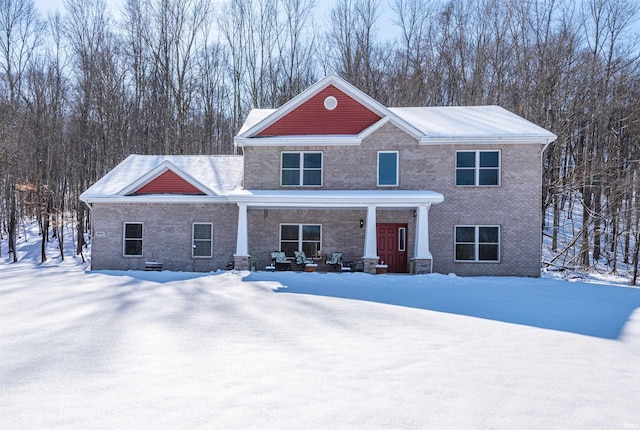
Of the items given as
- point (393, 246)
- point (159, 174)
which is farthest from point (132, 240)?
point (393, 246)

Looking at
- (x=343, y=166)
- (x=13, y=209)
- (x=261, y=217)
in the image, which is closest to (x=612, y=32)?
(x=343, y=166)

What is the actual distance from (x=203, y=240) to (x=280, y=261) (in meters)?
3.41

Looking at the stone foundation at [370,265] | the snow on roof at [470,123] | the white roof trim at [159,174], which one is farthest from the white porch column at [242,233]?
the snow on roof at [470,123]

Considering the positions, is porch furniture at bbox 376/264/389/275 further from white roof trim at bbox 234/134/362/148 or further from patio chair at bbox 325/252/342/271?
white roof trim at bbox 234/134/362/148

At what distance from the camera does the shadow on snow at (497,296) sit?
341 inches

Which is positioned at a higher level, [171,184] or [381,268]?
[171,184]

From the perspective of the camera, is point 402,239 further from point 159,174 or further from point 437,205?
point 159,174

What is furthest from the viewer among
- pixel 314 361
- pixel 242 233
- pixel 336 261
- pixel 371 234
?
pixel 336 261

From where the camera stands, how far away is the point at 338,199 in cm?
1566

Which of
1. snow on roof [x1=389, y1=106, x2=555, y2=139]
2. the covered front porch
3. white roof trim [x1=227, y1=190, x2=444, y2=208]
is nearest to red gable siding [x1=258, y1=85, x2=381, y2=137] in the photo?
snow on roof [x1=389, y1=106, x2=555, y2=139]

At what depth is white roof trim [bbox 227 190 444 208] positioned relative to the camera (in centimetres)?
1544

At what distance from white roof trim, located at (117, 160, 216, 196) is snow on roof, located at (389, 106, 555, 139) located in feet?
28.0

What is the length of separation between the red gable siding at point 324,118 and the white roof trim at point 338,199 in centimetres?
290

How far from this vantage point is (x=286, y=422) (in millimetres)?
3762
